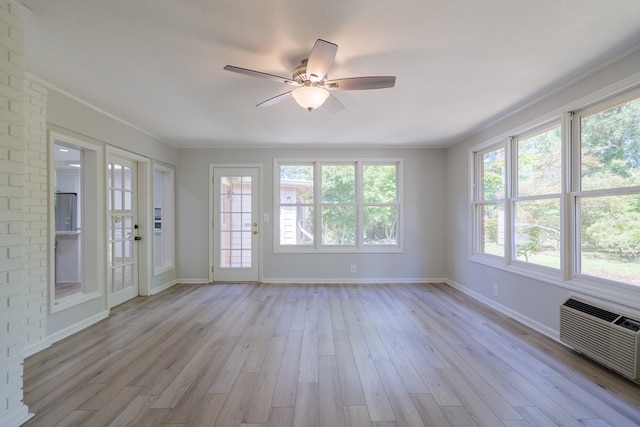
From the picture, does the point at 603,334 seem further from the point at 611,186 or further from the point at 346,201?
the point at 346,201

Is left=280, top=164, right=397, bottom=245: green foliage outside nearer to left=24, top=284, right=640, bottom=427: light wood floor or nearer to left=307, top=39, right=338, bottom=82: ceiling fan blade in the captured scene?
left=24, top=284, right=640, bottom=427: light wood floor

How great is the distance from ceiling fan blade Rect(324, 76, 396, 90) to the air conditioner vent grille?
2526mm

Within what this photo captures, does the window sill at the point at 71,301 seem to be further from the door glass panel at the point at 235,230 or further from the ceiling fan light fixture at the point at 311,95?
the ceiling fan light fixture at the point at 311,95

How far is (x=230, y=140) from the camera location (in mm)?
4531

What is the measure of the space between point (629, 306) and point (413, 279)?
118 inches

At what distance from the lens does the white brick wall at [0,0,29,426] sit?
5.19 feet

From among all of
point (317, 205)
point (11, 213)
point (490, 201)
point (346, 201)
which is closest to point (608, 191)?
point (490, 201)

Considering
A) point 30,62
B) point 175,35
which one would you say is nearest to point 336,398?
point 175,35

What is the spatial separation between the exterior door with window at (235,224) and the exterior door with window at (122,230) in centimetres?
122

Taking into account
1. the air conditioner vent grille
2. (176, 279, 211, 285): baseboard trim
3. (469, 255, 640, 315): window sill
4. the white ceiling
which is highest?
the white ceiling

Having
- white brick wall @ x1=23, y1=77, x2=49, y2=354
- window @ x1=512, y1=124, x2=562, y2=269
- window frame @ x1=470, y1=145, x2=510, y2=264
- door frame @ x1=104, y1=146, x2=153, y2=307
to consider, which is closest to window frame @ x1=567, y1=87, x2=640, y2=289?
window @ x1=512, y1=124, x2=562, y2=269

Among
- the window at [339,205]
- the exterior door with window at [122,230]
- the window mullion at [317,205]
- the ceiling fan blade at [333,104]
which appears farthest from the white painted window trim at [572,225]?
the exterior door with window at [122,230]

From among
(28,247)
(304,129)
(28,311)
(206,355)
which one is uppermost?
(304,129)

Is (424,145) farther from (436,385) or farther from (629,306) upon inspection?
(436,385)
